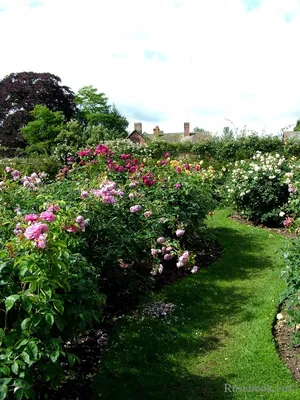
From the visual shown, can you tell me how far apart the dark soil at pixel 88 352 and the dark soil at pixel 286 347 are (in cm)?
147

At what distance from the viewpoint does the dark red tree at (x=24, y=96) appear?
30.4 meters

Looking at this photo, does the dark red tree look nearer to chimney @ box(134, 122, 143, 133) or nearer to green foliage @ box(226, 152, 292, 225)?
chimney @ box(134, 122, 143, 133)

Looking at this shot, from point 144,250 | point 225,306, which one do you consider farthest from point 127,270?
point 225,306

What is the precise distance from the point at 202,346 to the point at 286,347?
0.72 metres

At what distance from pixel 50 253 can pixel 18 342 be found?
1.55ft

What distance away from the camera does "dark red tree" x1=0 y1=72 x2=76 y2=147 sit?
30375 mm

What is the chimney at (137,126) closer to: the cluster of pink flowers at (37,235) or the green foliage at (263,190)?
the green foliage at (263,190)

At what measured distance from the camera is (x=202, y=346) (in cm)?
370

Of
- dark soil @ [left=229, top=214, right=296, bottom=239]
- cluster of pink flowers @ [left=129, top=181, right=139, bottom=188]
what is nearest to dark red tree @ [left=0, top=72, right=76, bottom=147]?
dark soil @ [left=229, top=214, right=296, bottom=239]

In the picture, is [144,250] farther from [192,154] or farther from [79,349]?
[192,154]

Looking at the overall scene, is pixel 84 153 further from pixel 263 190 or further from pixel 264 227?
pixel 264 227

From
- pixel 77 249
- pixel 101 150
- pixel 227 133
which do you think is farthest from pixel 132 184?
pixel 227 133

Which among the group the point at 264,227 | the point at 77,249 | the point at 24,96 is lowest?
the point at 264,227

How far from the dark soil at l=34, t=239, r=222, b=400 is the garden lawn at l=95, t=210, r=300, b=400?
0.29ft
